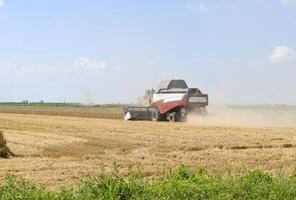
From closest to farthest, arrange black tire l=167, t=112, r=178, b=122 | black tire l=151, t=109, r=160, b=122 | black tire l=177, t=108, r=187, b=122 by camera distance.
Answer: black tire l=177, t=108, r=187, b=122 → black tire l=167, t=112, r=178, b=122 → black tire l=151, t=109, r=160, b=122

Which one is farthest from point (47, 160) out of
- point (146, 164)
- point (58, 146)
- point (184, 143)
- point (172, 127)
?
point (172, 127)

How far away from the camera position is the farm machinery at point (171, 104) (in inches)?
1389

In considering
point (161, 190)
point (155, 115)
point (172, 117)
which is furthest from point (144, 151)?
point (155, 115)

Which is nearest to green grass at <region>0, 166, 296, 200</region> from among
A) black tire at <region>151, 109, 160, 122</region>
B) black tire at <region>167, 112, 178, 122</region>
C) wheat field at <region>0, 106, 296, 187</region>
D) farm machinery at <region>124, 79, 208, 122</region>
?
wheat field at <region>0, 106, 296, 187</region>

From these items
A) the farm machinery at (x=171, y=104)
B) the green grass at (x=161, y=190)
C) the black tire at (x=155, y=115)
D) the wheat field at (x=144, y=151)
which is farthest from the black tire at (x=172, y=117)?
the green grass at (x=161, y=190)

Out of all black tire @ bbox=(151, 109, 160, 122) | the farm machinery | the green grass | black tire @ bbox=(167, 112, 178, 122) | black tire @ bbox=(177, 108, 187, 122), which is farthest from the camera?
black tire @ bbox=(151, 109, 160, 122)

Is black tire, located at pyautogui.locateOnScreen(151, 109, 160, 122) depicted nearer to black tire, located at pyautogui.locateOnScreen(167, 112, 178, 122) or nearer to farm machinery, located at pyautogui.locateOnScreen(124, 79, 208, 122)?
farm machinery, located at pyautogui.locateOnScreen(124, 79, 208, 122)

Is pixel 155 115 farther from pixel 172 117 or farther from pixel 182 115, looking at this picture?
pixel 182 115

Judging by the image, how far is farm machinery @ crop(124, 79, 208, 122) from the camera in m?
35.3

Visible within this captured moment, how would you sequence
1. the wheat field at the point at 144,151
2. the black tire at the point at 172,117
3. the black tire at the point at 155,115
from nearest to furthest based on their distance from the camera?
1. the wheat field at the point at 144,151
2. the black tire at the point at 172,117
3. the black tire at the point at 155,115

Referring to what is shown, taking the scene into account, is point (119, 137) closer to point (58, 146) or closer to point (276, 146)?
point (58, 146)

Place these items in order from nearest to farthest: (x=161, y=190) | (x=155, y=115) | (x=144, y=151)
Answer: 1. (x=161, y=190)
2. (x=144, y=151)
3. (x=155, y=115)

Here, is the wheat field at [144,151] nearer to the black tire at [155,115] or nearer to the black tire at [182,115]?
the black tire at [182,115]

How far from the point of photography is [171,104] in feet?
118
